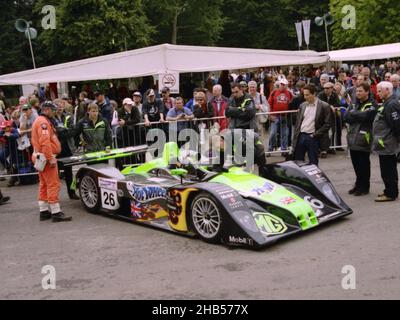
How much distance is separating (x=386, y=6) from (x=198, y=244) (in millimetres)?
27150

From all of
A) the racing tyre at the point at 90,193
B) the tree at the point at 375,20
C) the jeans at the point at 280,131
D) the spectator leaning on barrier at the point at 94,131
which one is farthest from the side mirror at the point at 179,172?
the tree at the point at 375,20

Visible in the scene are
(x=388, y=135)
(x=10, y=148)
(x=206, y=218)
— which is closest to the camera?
(x=206, y=218)

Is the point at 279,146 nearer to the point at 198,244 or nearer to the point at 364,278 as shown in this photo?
the point at 198,244

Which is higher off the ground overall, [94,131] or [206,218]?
[94,131]

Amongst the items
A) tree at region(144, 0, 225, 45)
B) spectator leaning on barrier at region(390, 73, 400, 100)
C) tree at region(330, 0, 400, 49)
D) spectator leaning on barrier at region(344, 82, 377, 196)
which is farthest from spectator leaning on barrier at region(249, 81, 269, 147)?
tree at region(144, 0, 225, 45)

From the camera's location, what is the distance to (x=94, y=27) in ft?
104

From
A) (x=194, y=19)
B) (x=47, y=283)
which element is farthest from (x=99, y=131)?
(x=194, y=19)

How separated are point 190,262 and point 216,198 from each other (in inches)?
33.1

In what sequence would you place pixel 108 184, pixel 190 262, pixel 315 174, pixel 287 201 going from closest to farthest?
pixel 190 262 → pixel 287 201 → pixel 315 174 → pixel 108 184

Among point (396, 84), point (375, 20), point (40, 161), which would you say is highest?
point (375, 20)

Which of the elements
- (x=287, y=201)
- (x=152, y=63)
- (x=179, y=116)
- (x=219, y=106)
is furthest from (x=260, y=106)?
(x=287, y=201)

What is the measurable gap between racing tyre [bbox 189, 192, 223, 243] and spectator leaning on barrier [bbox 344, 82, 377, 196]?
3252 millimetres

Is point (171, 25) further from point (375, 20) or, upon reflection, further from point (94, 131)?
point (94, 131)

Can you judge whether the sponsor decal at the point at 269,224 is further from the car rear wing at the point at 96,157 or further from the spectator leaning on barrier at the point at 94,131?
the spectator leaning on barrier at the point at 94,131
